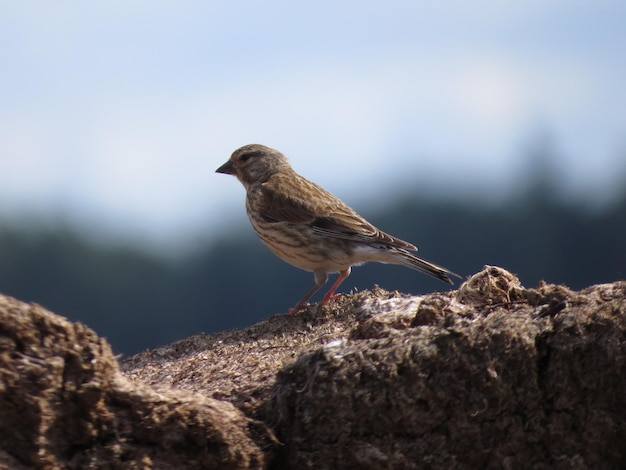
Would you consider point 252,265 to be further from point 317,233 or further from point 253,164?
point 317,233

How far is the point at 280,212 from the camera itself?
33.2 ft

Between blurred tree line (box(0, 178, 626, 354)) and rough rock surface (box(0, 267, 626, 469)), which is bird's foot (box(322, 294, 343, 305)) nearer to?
rough rock surface (box(0, 267, 626, 469))

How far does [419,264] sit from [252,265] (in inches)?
1483

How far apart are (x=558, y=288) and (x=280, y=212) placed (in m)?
4.97

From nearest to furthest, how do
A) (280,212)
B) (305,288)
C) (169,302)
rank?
(280,212) → (305,288) → (169,302)

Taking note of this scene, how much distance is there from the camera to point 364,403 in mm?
4773

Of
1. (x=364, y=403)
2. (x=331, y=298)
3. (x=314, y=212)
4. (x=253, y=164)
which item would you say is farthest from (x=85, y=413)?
(x=253, y=164)

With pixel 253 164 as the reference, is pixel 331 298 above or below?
below

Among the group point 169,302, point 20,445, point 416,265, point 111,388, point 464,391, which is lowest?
point 20,445

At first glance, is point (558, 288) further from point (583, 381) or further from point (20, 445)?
point (20, 445)

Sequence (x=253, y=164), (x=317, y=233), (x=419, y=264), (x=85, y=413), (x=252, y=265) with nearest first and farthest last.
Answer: (x=85, y=413) < (x=419, y=264) < (x=317, y=233) < (x=253, y=164) < (x=252, y=265)

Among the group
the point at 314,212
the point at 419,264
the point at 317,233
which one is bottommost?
the point at 419,264

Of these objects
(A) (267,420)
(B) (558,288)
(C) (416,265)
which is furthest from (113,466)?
(C) (416,265)

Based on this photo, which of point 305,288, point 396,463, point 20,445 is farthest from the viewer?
point 305,288
